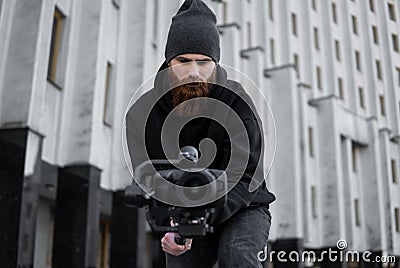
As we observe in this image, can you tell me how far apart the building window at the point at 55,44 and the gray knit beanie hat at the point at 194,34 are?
37.3 feet

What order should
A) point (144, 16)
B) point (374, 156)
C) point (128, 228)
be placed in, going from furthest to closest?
1. point (374, 156)
2. point (144, 16)
3. point (128, 228)

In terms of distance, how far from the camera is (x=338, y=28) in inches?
1395

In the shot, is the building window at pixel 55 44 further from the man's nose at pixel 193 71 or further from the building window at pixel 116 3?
the man's nose at pixel 193 71

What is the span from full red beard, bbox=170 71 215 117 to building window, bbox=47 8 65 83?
11448mm

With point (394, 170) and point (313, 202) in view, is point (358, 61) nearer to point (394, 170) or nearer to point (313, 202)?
point (394, 170)

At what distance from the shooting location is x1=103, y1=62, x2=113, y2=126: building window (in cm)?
1591

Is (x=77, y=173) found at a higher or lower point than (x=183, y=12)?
higher

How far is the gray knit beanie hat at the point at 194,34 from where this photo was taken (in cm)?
280

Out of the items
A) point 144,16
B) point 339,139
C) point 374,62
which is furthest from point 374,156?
point 144,16

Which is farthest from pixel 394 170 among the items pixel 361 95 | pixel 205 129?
pixel 205 129

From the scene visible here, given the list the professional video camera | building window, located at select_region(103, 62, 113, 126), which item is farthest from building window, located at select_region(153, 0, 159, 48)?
the professional video camera

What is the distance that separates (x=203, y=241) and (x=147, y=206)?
671mm

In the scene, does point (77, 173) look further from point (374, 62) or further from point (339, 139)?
point (374, 62)

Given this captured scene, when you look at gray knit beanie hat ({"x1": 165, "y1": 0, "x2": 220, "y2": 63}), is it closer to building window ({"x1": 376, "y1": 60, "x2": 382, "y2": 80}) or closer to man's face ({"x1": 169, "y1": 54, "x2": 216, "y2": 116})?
man's face ({"x1": 169, "y1": 54, "x2": 216, "y2": 116})
